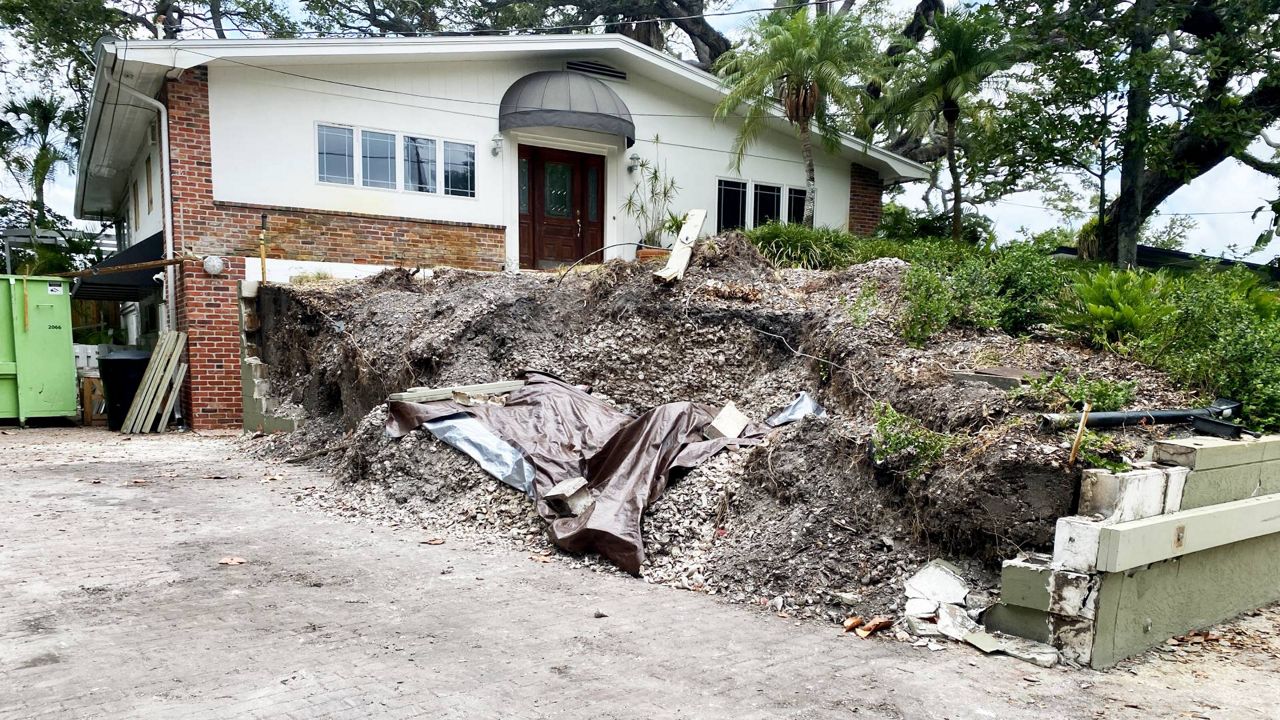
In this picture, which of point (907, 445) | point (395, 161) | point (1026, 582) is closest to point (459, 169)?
point (395, 161)

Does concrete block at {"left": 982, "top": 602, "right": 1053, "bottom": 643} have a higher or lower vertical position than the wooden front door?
lower

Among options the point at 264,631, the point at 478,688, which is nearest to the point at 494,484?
the point at 264,631

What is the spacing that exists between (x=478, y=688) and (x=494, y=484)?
9.79ft

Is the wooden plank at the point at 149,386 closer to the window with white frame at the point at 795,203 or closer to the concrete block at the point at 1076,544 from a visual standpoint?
the window with white frame at the point at 795,203

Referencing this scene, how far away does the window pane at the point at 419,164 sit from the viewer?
1277 cm

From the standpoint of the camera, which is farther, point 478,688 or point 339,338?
point 339,338

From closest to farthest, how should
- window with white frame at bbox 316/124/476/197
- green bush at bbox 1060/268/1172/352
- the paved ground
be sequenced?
1. the paved ground
2. green bush at bbox 1060/268/1172/352
3. window with white frame at bbox 316/124/476/197

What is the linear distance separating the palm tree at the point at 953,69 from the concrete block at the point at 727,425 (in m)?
10.4

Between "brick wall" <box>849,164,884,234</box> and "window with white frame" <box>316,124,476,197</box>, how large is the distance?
8.08m

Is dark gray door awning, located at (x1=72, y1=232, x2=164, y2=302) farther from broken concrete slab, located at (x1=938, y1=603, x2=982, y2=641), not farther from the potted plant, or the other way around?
broken concrete slab, located at (x1=938, y1=603, x2=982, y2=641)

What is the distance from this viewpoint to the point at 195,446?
1001 centimetres

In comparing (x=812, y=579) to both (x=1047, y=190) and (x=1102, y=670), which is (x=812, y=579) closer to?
(x=1102, y=670)

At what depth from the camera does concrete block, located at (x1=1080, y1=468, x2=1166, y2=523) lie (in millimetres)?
3812

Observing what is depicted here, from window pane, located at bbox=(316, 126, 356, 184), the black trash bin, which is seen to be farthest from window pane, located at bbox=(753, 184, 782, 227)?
the black trash bin
